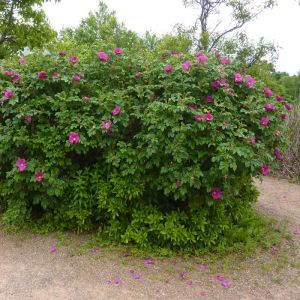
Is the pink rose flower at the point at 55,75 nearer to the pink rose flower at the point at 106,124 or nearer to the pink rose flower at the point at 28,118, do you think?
the pink rose flower at the point at 28,118

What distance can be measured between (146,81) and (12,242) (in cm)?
216

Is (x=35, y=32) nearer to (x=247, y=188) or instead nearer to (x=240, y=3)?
(x=247, y=188)

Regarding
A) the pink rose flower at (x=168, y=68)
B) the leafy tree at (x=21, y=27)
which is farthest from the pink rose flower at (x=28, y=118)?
the leafy tree at (x=21, y=27)

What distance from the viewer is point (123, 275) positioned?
10.4ft

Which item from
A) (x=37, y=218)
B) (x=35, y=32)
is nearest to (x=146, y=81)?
(x=37, y=218)

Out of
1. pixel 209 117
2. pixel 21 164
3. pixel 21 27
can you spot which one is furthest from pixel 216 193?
pixel 21 27

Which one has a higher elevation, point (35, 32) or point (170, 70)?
point (35, 32)

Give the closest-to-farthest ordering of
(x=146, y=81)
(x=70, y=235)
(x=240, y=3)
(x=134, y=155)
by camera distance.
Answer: (x=134, y=155)
(x=146, y=81)
(x=70, y=235)
(x=240, y=3)

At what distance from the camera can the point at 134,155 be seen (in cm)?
333

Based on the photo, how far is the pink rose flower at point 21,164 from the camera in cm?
337

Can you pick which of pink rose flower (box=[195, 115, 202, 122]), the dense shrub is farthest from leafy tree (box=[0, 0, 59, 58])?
pink rose flower (box=[195, 115, 202, 122])

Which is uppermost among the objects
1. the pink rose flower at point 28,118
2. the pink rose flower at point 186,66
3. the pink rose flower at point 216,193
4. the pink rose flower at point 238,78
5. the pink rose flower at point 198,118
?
Answer: the pink rose flower at point 186,66

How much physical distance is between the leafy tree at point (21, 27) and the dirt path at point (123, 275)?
20.3 feet

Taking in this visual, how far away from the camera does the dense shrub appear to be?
3.17m
